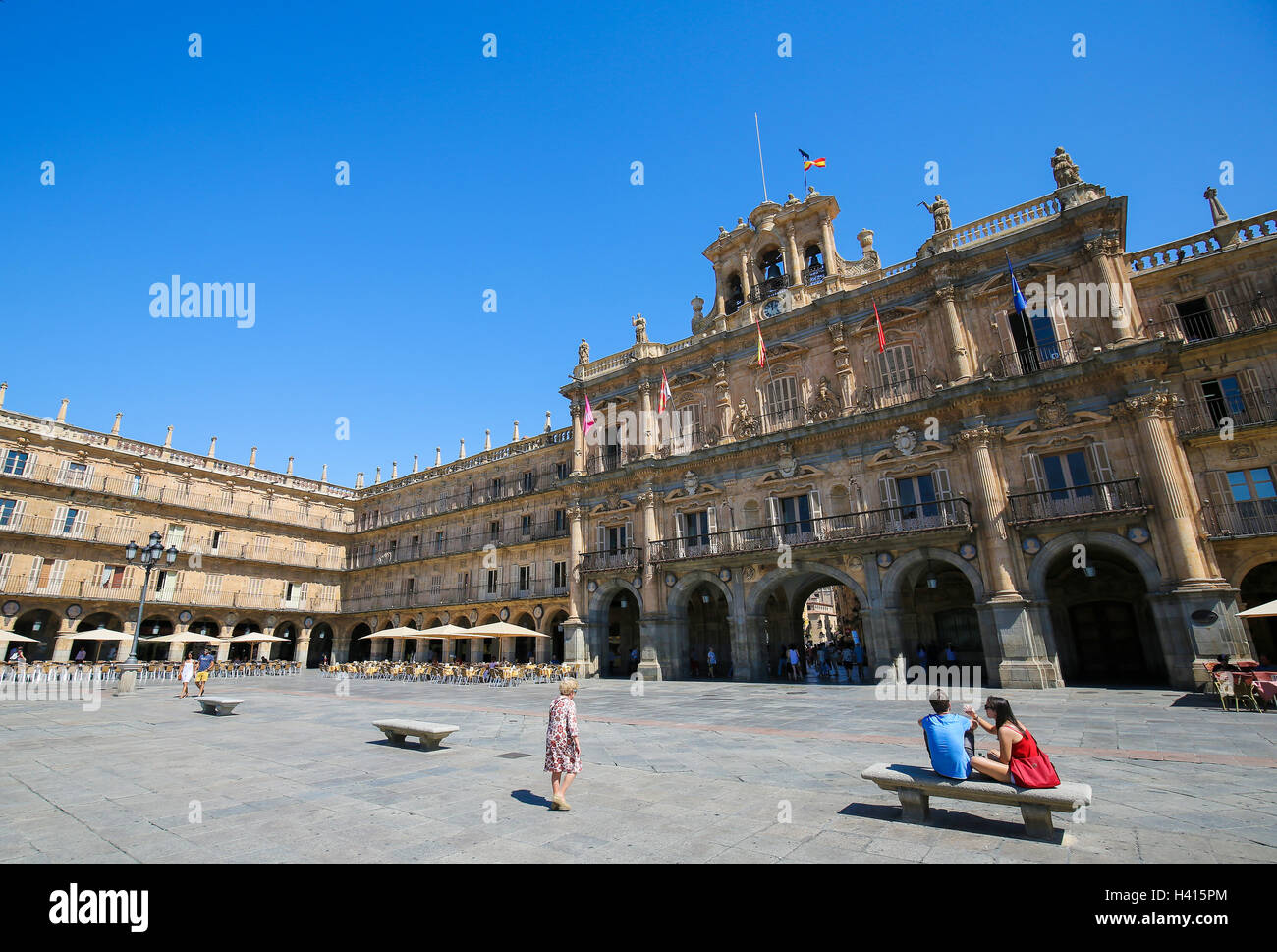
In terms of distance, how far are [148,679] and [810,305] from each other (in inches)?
1374

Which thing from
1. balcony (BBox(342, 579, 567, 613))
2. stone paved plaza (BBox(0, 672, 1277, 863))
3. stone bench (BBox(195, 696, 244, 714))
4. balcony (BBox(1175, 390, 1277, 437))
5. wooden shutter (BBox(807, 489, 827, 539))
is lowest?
stone paved plaza (BBox(0, 672, 1277, 863))

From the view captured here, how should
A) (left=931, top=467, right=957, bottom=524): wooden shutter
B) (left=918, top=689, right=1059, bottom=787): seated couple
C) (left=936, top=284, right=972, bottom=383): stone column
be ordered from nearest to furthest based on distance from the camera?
(left=918, top=689, right=1059, bottom=787): seated couple < (left=931, top=467, right=957, bottom=524): wooden shutter < (left=936, top=284, right=972, bottom=383): stone column

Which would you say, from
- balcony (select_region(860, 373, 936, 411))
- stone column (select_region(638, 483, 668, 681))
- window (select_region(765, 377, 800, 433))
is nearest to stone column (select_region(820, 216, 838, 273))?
window (select_region(765, 377, 800, 433))

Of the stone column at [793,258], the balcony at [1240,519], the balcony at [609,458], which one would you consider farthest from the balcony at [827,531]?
the stone column at [793,258]

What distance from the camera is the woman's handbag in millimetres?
4801

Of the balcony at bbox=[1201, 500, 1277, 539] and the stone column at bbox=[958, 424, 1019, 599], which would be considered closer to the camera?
the balcony at bbox=[1201, 500, 1277, 539]

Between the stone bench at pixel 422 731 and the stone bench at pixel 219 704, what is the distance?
6.04 meters

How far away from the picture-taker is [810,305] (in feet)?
82.9

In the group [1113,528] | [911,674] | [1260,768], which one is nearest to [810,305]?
[1113,528]

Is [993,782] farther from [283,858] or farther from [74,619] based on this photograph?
[74,619]

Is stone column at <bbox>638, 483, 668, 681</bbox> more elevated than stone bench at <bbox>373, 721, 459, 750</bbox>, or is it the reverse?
stone column at <bbox>638, 483, 668, 681</bbox>

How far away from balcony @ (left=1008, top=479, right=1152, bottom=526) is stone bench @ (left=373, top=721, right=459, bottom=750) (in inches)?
717

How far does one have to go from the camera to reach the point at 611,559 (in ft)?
92.7

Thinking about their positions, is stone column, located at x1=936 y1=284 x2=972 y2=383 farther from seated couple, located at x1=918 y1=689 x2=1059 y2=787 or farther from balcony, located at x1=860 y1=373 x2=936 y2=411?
seated couple, located at x1=918 y1=689 x2=1059 y2=787
